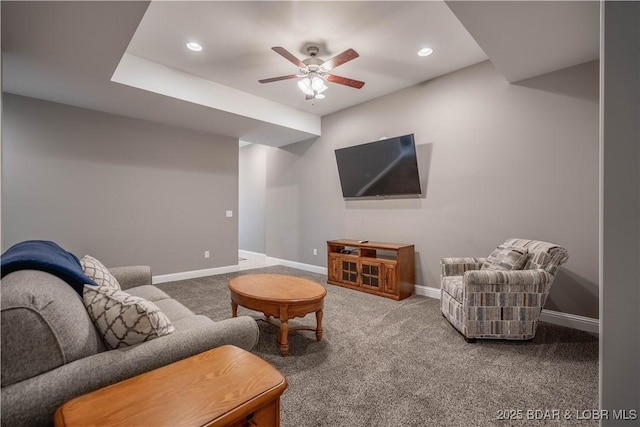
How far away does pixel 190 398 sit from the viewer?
0.92 metres

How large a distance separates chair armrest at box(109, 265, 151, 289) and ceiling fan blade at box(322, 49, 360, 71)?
264 centimetres

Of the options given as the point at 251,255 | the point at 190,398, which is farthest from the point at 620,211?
the point at 251,255

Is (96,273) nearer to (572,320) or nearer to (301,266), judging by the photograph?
(301,266)

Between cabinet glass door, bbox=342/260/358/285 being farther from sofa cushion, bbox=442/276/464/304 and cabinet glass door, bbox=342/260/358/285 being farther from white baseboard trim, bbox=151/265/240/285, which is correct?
white baseboard trim, bbox=151/265/240/285

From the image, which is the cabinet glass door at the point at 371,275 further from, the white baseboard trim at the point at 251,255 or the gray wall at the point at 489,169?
the white baseboard trim at the point at 251,255

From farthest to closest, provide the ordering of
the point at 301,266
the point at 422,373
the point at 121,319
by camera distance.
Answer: the point at 301,266 → the point at 422,373 → the point at 121,319

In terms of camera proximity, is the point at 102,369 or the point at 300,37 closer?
the point at 102,369

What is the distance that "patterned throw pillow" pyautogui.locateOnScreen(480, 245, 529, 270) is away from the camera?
2.55m

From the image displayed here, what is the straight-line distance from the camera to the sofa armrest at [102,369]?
86 cm

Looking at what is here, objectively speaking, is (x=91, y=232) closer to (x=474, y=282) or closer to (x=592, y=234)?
(x=474, y=282)

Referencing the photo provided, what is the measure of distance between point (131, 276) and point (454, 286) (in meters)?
2.99

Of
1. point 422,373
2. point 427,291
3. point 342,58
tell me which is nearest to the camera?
point 422,373

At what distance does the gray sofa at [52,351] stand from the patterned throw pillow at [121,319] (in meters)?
0.03

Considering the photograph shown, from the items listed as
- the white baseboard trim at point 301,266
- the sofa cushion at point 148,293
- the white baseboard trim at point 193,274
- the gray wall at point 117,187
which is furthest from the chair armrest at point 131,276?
the white baseboard trim at point 301,266
